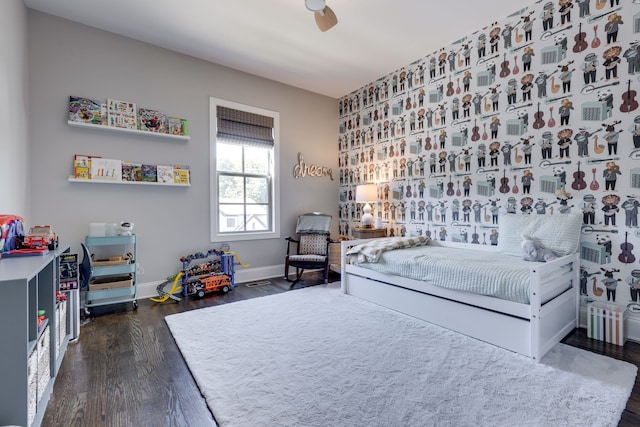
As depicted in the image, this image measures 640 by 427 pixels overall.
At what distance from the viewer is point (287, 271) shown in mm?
4234

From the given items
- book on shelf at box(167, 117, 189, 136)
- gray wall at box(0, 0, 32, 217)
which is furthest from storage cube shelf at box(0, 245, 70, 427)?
book on shelf at box(167, 117, 189, 136)

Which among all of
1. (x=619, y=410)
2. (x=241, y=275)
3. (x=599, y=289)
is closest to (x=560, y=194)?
(x=599, y=289)

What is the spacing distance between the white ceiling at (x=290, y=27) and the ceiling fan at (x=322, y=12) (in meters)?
0.43

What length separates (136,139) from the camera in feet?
11.2

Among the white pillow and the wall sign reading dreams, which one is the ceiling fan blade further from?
the white pillow

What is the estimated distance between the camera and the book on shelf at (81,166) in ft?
10.0

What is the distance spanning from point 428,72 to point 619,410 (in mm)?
3703

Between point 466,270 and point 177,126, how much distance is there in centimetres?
356

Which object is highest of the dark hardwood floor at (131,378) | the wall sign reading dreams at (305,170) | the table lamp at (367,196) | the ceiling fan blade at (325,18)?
the ceiling fan blade at (325,18)

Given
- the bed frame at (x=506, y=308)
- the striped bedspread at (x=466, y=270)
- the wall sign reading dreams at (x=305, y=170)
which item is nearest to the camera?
the bed frame at (x=506, y=308)

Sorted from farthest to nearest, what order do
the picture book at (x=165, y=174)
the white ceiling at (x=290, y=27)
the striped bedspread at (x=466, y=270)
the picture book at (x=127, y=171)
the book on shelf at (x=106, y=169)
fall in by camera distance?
the picture book at (x=165, y=174) < the picture book at (x=127, y=171) < the book on shelf at (x=106, y=169) < the white ceiling at (x=290, y=27) < the striped bedspread at (x=466, y=270)

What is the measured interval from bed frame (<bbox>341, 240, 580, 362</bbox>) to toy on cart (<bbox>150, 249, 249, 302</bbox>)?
75.5 inches

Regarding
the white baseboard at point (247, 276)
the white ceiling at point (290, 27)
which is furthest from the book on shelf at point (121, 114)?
the white baseboard at point (247, 276)

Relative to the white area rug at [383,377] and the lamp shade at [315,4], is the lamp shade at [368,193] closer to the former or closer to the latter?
the white area rug at [383,377]
